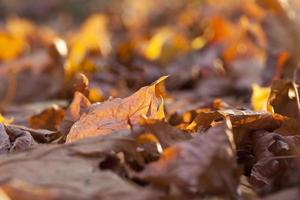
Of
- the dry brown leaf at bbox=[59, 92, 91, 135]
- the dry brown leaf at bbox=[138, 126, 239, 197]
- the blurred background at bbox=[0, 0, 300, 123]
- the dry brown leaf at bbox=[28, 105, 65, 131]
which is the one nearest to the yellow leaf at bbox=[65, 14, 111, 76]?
the blurred background at bbox=[0, 0, 300, 123]

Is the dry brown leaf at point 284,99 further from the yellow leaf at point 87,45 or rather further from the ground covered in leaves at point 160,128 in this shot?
the yellow leaf at point 87,45

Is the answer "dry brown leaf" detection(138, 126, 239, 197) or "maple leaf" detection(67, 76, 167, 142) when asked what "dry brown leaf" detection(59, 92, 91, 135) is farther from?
"dry brown leaf" detection(138, 126, 239, 197)

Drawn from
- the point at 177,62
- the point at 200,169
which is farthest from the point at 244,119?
the point at 177,62

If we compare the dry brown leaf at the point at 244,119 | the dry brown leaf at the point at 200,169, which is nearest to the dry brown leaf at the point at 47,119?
the dry brown leaf at the point at 244,119

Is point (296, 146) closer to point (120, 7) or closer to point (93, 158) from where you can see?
point (93, 158)

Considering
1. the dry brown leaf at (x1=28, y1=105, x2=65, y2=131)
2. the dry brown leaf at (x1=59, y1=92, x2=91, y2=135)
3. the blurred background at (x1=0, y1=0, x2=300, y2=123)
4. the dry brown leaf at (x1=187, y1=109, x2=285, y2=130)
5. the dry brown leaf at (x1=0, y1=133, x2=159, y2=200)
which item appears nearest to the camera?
the dry brown leaf at (x1=0, y1=133, x2=159, y2=200)

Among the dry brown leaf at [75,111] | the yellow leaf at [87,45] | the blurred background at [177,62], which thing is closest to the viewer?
the dry brown leaf at [75,111]

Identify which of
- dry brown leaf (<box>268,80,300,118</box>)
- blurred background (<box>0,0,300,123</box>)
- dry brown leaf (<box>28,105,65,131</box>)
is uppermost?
dry brown leaf (<box>268,80,300,118</box>)
